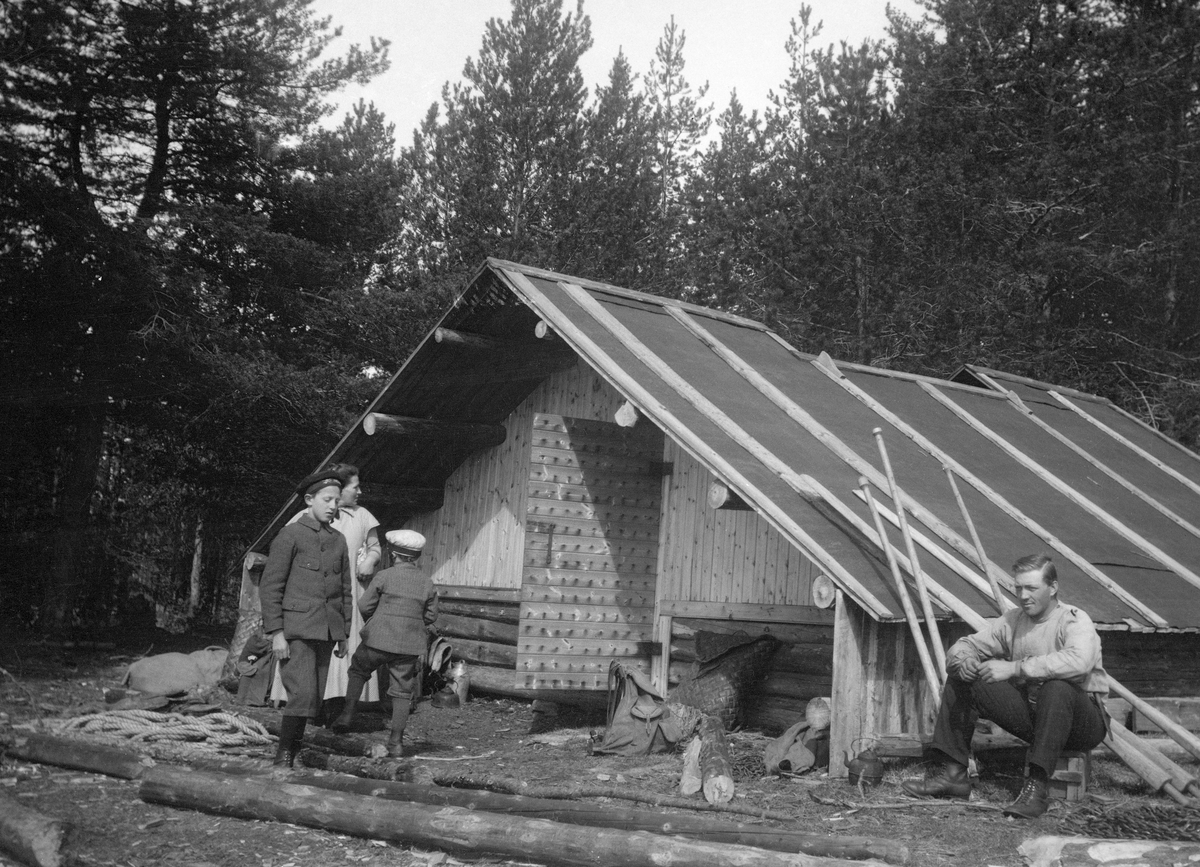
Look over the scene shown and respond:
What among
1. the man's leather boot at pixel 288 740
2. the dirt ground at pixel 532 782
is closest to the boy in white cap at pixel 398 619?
the dirt ground at pixel 532 782

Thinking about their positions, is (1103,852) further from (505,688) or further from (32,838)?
(505,688)

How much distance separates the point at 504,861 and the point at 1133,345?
18535mm

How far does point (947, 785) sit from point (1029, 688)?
0.71 m

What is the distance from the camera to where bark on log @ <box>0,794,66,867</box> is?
→ 4.50 meters

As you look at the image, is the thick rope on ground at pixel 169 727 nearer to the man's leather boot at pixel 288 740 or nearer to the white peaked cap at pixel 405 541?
the man's leather boot at pixel 288 740

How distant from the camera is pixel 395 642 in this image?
25.8 ft

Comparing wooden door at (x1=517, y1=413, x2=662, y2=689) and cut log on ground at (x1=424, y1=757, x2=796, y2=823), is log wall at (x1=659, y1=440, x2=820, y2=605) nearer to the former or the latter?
wooden door at (x1=517, y1=413, x2=662, y2=689)

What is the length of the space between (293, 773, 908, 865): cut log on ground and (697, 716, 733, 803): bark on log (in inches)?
40.4

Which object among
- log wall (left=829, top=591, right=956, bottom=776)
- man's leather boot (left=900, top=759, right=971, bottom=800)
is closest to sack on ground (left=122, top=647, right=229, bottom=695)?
log wall (left=829, top=591, right=956, bottom=776)

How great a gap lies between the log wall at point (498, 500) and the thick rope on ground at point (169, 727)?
376 centimetres

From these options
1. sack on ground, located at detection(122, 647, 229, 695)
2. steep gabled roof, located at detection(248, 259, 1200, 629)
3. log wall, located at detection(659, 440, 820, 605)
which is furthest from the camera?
sack on ground, located at detection(122, 647, 229, 695)

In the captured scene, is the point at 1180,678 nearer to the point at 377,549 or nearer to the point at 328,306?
the point at 377,549

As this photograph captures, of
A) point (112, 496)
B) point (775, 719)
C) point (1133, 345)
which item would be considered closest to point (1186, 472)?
point (775, 719)

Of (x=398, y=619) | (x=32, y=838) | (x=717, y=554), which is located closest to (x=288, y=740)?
(x=398, y=619)
